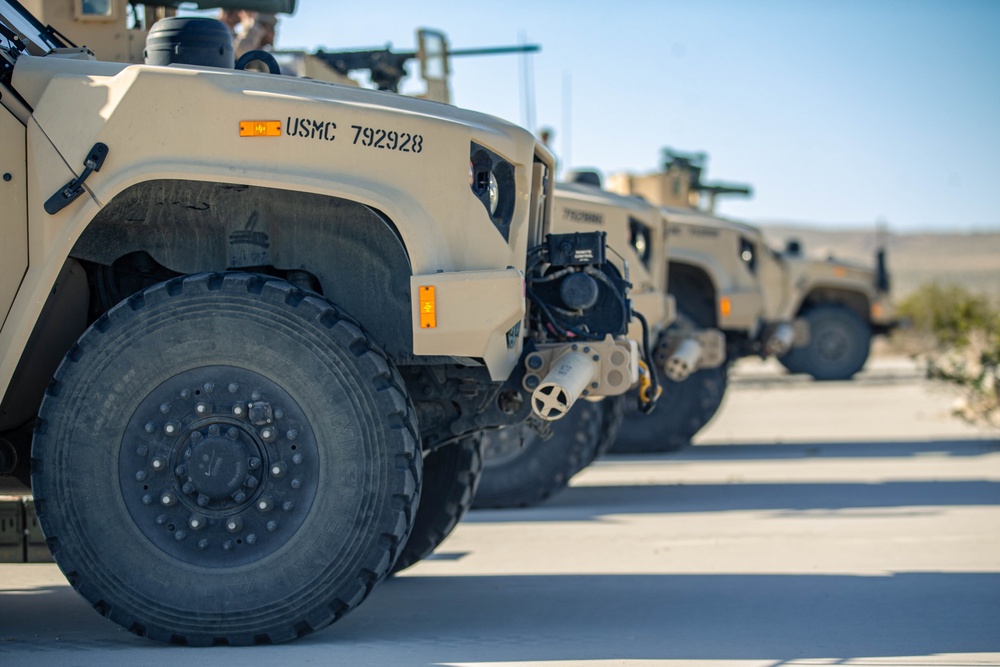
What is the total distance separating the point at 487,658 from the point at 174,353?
1.51 meters

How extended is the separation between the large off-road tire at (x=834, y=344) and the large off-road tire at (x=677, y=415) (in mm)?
9498

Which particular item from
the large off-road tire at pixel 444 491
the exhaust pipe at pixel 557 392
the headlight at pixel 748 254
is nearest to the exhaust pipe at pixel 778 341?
the headlight at pixel 748 254

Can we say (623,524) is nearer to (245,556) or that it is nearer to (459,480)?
(459,480)

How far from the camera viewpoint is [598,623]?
18.5 ft

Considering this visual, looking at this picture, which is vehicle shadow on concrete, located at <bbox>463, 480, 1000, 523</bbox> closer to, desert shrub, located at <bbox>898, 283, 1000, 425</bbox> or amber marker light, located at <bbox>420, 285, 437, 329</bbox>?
desert shrub, located at <bbox>898, 283, 1000, 425</bbox>

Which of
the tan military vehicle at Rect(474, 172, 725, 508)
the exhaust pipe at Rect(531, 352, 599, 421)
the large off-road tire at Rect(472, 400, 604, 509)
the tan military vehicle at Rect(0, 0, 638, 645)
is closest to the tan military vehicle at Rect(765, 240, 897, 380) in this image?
the tan military vehicle at Rect(474, 172, 725, 508)

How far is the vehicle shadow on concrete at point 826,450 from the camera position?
1330 cm

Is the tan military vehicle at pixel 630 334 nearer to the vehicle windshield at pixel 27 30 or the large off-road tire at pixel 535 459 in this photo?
the large off-road tire at pixel 535 459

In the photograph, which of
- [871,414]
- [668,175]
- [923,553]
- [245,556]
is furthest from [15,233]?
[871,414]

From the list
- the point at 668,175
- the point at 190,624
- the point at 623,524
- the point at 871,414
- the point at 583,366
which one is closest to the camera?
the point at 190,624

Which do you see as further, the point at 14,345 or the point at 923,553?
the point at 923,553

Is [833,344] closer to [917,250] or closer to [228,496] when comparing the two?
[228,496]

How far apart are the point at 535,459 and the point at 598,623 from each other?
368cm

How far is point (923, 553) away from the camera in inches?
293
